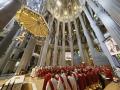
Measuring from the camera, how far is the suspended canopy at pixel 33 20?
5666mm

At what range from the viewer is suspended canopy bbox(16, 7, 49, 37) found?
567 cm

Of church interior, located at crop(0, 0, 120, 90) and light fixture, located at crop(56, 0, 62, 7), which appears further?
light fixture, located at crop(56, 0, 62, 7)

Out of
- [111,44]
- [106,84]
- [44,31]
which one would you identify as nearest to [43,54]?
[44,31]

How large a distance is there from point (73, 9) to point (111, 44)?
30.1 feet

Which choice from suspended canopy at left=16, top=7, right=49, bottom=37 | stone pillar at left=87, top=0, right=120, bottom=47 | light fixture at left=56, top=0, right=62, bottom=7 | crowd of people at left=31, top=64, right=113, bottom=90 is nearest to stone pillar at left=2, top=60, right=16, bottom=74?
suspended canopy at left=16, top=7, right=49, bottom=37

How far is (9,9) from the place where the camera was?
1886 mm

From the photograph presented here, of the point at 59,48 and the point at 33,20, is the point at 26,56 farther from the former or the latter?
the point at 59,48

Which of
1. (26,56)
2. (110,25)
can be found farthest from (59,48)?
(110,25)

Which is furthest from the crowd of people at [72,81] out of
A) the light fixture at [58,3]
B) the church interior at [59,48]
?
the light fixture at [58,3]

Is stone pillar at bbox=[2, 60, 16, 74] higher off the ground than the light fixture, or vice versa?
the light fixture

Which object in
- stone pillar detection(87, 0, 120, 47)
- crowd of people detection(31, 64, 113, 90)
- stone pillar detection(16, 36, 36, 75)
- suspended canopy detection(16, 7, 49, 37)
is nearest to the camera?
crowd of people detection(31, 64, 113, 90)

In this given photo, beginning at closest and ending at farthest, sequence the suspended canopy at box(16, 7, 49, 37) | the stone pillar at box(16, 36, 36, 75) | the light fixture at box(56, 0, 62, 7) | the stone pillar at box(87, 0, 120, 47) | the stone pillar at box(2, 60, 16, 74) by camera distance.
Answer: the suspended canopy at box(16, 7, 49, 37) → the stone pillar at box(87, 0, 120, 47) → the stone pillar at box(16, 36, 36, 75) → the stone pillar at box(2, 60, 16, 74) → the light fixture at box(56, 0, 62, 7)

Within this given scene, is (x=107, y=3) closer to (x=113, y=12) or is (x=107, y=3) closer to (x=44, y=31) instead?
(x=113, y=12)

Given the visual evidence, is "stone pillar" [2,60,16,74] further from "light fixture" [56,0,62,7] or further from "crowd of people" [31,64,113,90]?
"crowd of people" [31,64,113,90]
